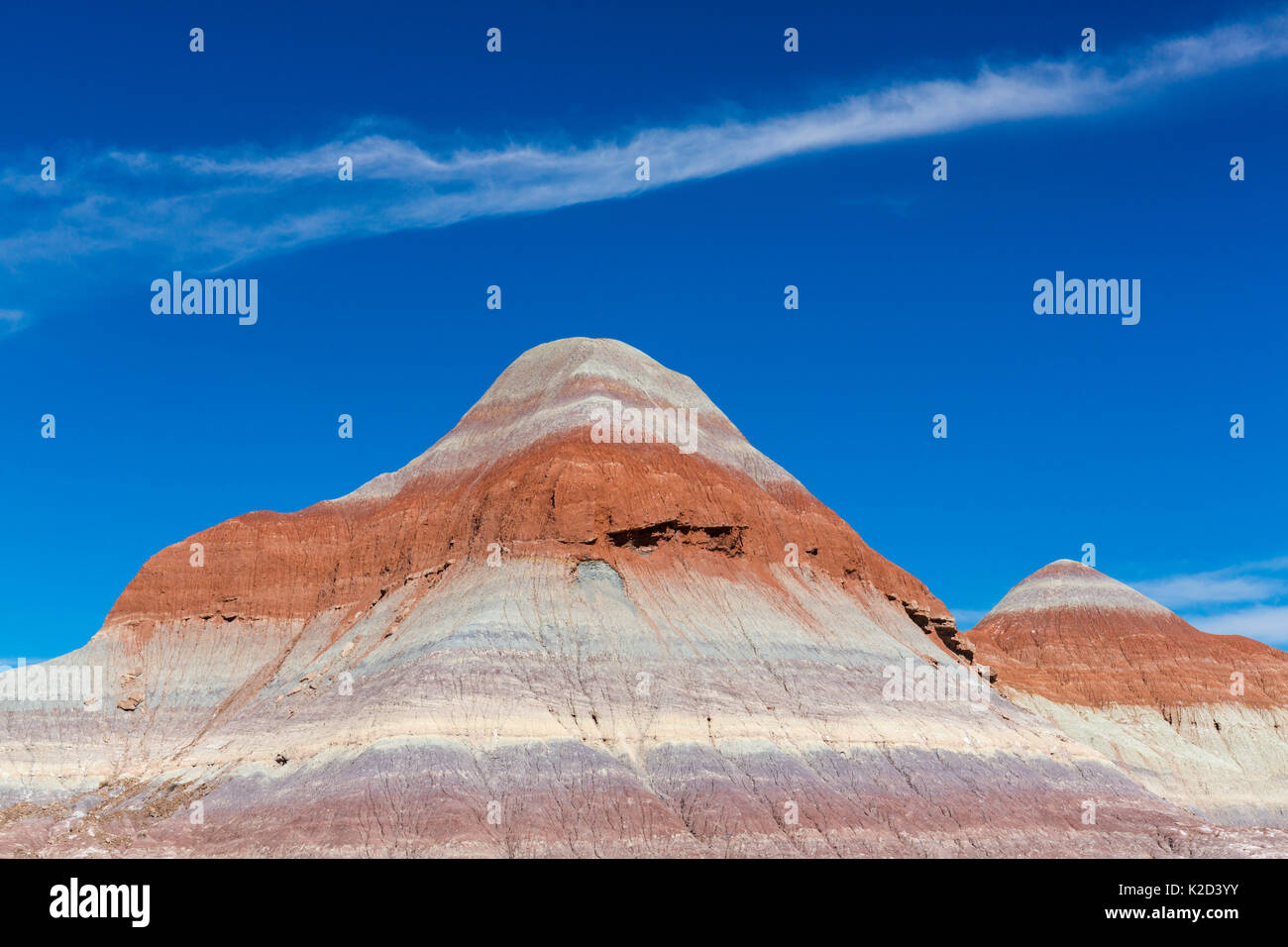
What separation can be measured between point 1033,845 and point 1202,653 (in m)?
69.4

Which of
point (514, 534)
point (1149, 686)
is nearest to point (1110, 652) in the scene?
point (1149, 686)

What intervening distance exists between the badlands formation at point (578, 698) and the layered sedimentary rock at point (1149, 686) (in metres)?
0.54

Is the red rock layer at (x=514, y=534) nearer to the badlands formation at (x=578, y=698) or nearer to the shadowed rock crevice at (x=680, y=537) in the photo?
the shadowed rock crevice at (x=680, y=537)

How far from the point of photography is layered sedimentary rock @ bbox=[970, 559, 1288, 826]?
99750mm

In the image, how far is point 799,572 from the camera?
85.5 meters

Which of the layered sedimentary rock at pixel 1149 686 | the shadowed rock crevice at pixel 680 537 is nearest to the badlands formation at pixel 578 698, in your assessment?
the shadowed rock crevice at pixel 680 537

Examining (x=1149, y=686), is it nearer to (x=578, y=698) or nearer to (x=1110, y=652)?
(x=1110, y=652)

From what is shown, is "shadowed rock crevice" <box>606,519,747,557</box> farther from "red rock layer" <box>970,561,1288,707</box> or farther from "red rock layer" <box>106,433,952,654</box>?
"red rock layer" <box>970,561,1288,707</box>

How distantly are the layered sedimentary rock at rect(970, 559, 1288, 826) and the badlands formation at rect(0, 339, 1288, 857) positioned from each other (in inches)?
21.3

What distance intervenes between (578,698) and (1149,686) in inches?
2710

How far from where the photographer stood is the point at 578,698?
64.6 metres
